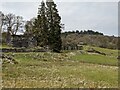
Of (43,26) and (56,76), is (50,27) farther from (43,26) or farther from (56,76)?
(56,76)

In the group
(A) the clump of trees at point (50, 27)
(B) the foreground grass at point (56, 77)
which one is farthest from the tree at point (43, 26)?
(B) the foreground grass at point (56, 77)

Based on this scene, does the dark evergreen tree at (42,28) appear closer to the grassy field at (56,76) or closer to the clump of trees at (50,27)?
the clump of trees at (50,27)

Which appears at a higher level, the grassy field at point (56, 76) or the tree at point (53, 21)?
the tree at point (53, 21)

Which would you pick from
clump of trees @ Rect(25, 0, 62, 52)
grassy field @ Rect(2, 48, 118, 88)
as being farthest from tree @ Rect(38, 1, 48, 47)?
grassy field @ Rect(2, 48, 118, 88)

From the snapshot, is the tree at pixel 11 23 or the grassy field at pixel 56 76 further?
the tree at pixel 11 23

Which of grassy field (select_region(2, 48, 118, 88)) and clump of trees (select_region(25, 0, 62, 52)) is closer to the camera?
grassy field (select_region(2, 48, 118, 88))

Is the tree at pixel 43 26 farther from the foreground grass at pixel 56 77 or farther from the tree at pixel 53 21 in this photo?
the foreground grass at pixel 56 77

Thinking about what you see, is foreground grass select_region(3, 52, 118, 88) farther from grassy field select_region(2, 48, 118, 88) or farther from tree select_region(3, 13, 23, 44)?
tree select_region(3, 13, 23, 44)

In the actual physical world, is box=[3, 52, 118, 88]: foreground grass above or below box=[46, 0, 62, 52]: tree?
below

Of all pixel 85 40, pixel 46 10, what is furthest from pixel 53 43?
pixel 85 40

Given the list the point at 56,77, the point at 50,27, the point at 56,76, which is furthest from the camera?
the point at 50,27

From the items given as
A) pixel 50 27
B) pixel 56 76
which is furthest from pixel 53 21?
pixel 56 76

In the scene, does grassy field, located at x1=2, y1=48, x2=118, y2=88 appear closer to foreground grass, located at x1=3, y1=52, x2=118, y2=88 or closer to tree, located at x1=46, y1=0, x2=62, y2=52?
foreground grass, located at x1=3, y1=52, x2=118, y2=88

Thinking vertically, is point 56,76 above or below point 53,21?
below
